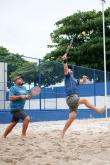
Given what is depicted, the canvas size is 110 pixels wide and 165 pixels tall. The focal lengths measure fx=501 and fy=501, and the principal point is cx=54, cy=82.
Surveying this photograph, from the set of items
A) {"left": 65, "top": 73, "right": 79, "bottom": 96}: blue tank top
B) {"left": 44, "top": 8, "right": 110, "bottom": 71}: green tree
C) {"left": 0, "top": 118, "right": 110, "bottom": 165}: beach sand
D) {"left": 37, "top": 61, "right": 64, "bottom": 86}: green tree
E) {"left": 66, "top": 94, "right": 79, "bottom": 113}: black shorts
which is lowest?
{"left": 0, "top": 118, "right": 110, "bottom": 165}: beach sand

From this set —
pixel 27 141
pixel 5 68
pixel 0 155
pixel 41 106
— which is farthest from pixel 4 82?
pixel 0 155

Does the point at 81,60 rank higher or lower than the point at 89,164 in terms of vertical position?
higher

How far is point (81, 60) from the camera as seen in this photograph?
137ft

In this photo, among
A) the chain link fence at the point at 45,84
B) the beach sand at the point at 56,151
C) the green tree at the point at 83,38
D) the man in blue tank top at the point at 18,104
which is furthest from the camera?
the green tree at the point at 83,38

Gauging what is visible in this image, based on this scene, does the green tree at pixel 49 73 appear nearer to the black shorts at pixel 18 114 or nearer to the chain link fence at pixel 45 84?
the chain link fence at pixel 45 84

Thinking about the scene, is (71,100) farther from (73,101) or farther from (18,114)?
(18,114)

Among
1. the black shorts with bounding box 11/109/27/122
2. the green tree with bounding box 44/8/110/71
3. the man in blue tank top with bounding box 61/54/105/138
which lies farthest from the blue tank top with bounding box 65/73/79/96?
the green tree with bounding box 44/8/110/71

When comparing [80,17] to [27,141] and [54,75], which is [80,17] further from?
[27,141]

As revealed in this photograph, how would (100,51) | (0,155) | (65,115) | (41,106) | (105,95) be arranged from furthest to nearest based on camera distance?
1. (100,51)
2. (105,95)
3. (65,115)
4. (41,106)
5. (0,155)

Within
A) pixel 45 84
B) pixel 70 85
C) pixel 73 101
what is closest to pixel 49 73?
pixel 45 84

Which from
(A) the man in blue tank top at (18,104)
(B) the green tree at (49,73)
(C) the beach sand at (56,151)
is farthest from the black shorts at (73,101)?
(B) the green tree at (49,73)

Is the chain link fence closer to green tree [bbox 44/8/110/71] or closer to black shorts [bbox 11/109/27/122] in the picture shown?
black shorts [bbox 11/109/27/122]

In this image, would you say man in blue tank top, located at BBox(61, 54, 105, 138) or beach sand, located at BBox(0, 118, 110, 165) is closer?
beach sand, located at BBox(0, 118, 110, 165)

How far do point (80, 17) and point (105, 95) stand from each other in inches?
784
